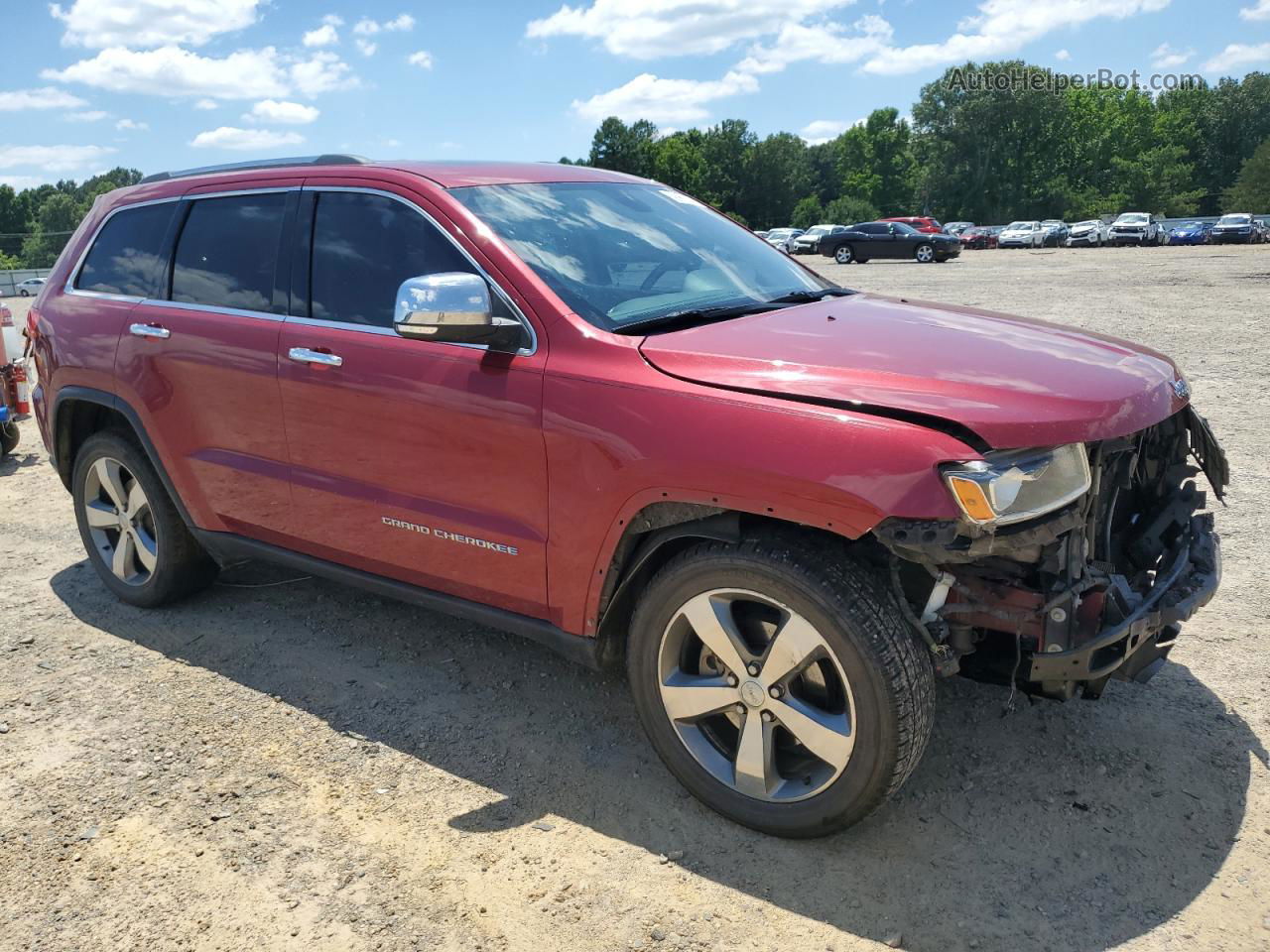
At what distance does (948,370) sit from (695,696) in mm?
1174

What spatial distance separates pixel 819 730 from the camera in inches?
107

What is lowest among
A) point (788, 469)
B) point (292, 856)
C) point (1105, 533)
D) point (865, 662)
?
point (292, 856)

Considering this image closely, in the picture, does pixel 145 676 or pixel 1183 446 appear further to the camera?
pixel 145 676

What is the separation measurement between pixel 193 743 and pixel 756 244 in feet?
9.59

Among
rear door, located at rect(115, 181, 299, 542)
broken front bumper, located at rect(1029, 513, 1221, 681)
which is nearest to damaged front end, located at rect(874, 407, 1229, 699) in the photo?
broken front bumper, located at rect(1029, 513, 1221, 681)

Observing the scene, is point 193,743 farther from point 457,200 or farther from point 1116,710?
point 1116,710

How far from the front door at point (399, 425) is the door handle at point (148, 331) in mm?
755

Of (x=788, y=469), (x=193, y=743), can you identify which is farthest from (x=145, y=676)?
(x=788, y=469)

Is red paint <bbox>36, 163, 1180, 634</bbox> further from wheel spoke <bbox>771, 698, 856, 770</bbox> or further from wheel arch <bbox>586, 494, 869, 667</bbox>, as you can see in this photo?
wheel spoke <bbox>771, 698, 856, 770</bbox>

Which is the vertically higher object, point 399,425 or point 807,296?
point 807,296

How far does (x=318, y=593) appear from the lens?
4.83 metres

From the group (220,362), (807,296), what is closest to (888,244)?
(807,296)

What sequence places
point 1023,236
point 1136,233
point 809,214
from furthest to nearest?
point 809,214, point 1023,236, point 1136,233

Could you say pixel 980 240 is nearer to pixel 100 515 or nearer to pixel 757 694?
pixel 100 515
